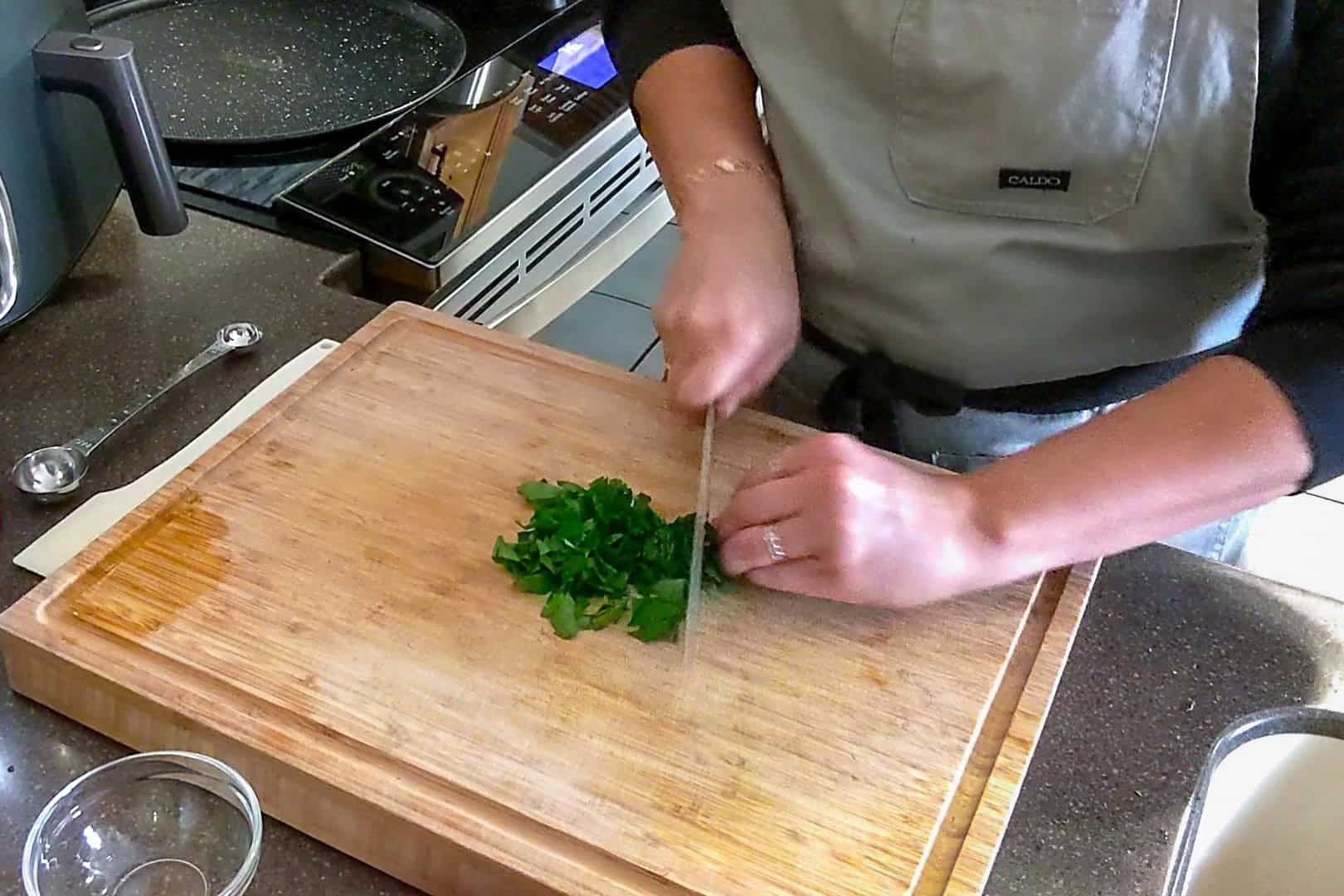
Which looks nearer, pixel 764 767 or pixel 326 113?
pixel 764 767

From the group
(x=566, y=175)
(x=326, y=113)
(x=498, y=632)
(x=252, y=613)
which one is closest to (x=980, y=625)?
(x=498, y=632)

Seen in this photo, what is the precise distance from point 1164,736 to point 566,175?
2.33 ft

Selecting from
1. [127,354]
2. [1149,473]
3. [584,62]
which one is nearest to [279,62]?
[584,62]

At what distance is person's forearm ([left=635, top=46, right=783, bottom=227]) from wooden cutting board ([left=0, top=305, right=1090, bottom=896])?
0.17 m

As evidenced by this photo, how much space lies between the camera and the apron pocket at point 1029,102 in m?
0.68

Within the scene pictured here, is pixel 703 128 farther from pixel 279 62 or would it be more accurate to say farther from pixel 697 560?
pixel 279 62

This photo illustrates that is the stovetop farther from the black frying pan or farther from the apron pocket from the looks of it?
the apron pocket

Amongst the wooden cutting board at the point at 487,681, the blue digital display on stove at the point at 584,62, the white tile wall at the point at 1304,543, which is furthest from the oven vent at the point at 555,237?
the white tile wall at the point at 1304,543

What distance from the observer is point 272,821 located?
24.3 inches

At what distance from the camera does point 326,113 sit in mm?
1114

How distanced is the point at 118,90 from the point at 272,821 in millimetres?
495

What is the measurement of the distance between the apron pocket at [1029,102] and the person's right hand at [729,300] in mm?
93

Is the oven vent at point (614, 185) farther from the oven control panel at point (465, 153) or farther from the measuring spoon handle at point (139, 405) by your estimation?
the measuring spoon handle at point (139, 405)

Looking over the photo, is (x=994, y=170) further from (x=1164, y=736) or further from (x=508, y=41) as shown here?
(x=508, y=41)
